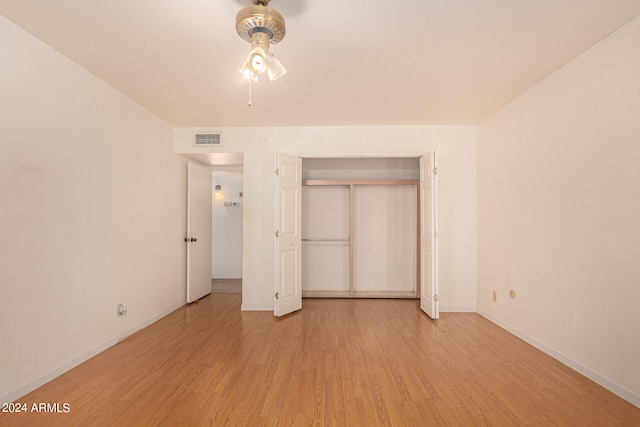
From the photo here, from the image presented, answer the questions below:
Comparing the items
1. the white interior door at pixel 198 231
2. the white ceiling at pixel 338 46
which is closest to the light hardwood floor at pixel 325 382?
the white interior door at pixel 198 231

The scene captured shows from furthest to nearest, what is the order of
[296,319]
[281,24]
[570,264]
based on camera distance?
[296,319] < [570,264] < [281,24]

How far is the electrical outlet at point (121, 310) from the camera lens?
3118mm

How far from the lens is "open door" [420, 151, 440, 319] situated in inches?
152

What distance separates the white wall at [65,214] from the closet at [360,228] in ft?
8.03

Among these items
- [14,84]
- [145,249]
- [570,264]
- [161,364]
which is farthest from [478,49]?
[145,249]

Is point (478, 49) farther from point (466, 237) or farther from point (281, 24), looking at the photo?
point (466, 237)

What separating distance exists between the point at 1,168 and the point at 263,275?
2.92m

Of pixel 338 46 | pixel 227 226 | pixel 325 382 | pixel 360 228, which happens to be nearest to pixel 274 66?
pixel 338 46

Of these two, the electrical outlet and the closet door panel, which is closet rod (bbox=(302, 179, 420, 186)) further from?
the electrical outlet

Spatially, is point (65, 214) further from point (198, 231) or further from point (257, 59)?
point (198, 231)

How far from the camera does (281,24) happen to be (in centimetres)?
175

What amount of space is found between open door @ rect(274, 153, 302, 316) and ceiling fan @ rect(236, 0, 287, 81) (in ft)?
7.26

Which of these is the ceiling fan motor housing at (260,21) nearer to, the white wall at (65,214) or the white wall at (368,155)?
the white wall at (65,214)

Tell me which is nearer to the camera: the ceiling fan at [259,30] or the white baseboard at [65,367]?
the ceiling fan at [259,30]
